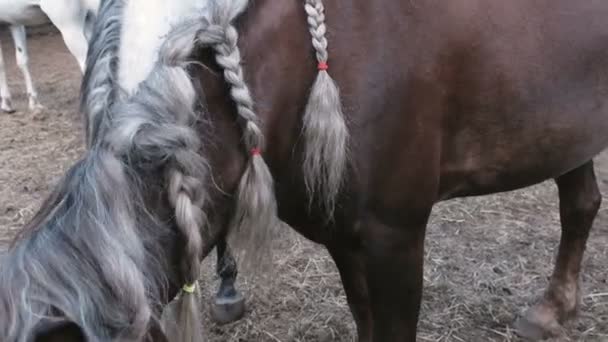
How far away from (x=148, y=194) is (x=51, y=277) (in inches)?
6.3

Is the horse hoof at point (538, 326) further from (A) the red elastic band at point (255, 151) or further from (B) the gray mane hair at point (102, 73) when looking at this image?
(B) the gray mane hair at point (102, 73)

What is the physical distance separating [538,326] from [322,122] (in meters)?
1.18

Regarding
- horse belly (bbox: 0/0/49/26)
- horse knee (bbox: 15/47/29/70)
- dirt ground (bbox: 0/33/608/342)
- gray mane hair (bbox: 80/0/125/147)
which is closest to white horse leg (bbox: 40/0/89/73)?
horse belly (bbox: 0/0/49/26)

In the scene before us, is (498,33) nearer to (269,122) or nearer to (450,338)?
(269,122)

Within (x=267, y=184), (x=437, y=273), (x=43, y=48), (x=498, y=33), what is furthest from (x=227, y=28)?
(x=43, y=48)

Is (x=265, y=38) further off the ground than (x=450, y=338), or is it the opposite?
(x=265, y=38)

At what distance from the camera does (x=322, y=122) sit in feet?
3.57

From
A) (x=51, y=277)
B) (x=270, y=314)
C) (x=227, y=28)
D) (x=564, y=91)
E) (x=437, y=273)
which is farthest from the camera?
(x=437, y=273)

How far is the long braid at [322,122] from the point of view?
3.57 feet

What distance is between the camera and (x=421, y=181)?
4.03 feet

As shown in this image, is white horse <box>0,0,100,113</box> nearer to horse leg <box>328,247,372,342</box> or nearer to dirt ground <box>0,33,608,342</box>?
dirt ground <box>0,33,608,342</box>

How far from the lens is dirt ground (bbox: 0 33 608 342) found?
201 cm

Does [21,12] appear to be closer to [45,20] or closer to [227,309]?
[45,20]

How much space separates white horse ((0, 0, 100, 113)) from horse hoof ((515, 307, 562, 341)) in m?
2.43
